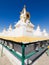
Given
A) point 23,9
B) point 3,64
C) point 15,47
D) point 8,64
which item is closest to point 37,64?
point 8,64

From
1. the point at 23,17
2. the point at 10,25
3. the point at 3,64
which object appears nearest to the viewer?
the point at 3,64

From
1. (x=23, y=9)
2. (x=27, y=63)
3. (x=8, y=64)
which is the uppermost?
(x=23, y=9)

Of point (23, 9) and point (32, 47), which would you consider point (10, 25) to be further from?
point (32, 47)

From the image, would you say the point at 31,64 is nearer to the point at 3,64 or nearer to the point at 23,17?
the point at 3,64

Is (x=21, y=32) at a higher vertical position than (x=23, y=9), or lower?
lower

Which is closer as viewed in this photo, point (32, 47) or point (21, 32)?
point (32, 47)

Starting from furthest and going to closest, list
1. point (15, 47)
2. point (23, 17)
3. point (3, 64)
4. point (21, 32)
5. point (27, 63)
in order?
point (23, 17)
point (21, 32)
point (15, 47)
point (3, 64)
point (27, 63)

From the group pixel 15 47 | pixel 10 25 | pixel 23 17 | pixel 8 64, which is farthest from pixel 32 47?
pixel 10 25

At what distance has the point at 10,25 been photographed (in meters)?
24.3

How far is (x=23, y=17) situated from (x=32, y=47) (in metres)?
12.6

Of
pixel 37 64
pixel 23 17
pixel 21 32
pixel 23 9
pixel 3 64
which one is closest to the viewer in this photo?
pixel 37 64

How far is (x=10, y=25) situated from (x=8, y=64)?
2152 cm

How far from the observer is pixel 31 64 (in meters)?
3.30

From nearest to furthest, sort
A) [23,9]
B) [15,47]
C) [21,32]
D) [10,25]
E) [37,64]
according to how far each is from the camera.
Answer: [37,64], [15,47], [21,32], [23,9], [10,25]
